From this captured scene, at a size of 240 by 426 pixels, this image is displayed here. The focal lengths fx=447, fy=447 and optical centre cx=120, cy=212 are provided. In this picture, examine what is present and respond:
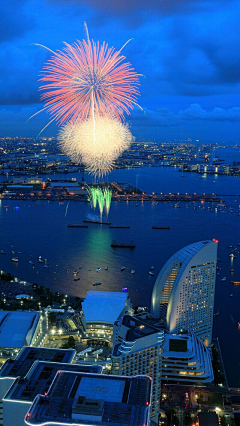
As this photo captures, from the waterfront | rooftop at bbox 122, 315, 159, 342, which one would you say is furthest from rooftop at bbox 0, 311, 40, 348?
the waterfront

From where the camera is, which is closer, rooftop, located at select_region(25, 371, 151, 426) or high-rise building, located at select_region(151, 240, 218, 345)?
rooftop, located at select_region(25, 371, 151, 426)

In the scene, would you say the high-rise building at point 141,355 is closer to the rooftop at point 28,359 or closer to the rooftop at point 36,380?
the rooftop at point 28,359

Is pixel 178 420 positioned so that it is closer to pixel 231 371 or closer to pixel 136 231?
pixel 231 371

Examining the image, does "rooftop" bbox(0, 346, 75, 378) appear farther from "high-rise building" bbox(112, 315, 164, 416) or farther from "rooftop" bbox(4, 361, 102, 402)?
"high-rise building" bbox(112, 315, 164, 416)

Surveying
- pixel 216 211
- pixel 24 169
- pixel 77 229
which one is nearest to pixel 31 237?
pixel 77 229

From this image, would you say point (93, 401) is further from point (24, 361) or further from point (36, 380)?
point (24, 361)
